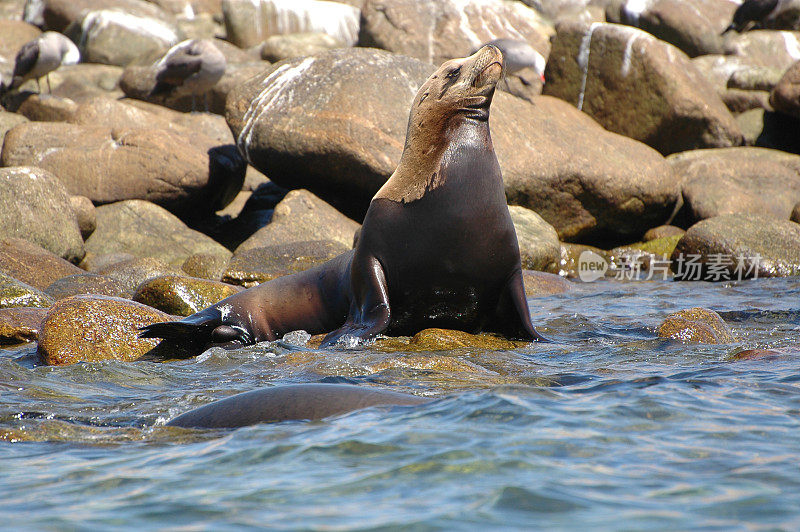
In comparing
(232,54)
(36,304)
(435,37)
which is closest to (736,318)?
(36,304)

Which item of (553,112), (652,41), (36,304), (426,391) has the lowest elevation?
(36,304)

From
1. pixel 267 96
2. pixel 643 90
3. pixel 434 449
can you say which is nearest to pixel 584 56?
pixel 643 90

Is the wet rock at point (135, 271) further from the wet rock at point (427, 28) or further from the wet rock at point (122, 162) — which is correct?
the wet rock at point (427, 28)

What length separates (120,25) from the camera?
2516cm

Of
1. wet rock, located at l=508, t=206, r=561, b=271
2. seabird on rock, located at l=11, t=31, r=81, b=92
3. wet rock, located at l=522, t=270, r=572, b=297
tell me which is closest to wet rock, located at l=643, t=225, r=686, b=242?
wet rock, located at l=508, t=206, r=561, b=271

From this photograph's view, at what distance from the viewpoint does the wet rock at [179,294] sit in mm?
7270

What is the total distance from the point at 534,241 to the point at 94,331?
698 cm

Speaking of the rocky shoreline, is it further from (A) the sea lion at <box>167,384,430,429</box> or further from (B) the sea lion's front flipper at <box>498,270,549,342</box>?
(A) the sea lion at <box>167,384,430,429</box>

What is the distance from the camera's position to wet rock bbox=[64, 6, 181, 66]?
2486 cm

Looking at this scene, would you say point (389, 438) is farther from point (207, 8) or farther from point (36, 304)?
point (207, 8)

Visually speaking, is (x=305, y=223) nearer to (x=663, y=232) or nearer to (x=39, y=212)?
(x=39, y=212)

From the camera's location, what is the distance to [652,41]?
15.4 m

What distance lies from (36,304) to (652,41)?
38.5 ft

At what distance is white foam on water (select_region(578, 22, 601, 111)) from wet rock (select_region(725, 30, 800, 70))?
7.71 meters
